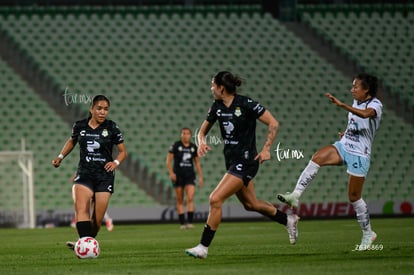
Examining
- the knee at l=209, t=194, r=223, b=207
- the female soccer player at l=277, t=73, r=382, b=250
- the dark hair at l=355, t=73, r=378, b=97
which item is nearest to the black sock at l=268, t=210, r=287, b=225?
the female soccer player at l=277, t=73, r=382, b=250

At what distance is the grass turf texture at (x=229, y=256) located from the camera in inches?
411

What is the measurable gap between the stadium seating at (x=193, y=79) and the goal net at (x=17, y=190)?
1.10 m

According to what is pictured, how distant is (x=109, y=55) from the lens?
108ft

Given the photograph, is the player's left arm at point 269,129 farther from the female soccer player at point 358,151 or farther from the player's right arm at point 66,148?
the player's right arm at point 66,148

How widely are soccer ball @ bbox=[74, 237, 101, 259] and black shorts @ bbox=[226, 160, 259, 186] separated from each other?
6.71 ft

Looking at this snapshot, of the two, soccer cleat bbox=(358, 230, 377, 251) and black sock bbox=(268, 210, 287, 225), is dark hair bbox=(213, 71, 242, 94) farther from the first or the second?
soccer cleat bbox=(358, 230, 377, 251)

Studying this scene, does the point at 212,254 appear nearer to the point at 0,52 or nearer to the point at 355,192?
the point at 355,192

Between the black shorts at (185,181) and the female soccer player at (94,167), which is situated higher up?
the female soccer player at (94,167)

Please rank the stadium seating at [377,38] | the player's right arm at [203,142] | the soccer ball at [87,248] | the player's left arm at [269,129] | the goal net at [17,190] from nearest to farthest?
the player's left arm at [269,129], the player's right arm at [203,142], the soccer ball at [87,248], the goal net at [17,190], the stadium seating at [377,38]

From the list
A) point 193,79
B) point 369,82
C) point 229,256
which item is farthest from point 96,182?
point 193,79

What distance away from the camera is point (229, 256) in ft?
41.0

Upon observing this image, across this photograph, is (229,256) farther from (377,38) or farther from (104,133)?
(377,38)

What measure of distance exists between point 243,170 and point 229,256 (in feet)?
4.37

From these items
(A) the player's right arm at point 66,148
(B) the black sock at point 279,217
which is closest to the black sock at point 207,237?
(B) the black sock at point 279,217
